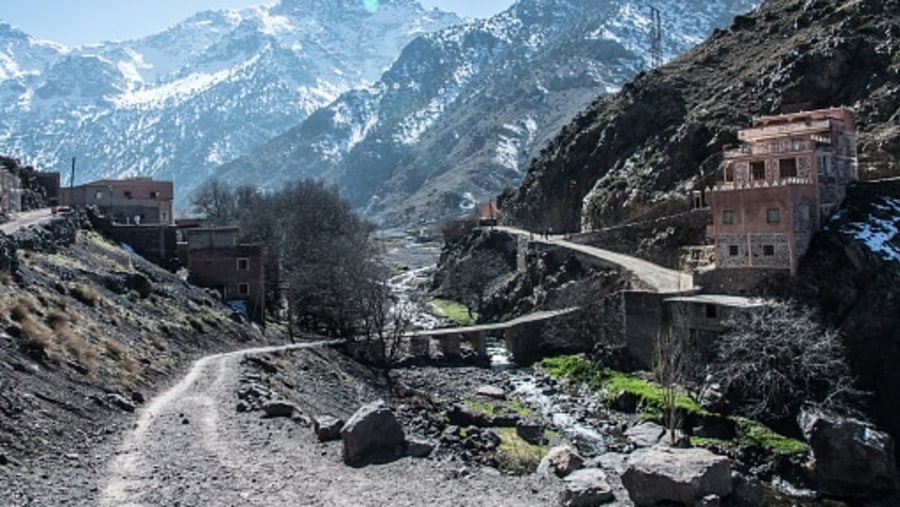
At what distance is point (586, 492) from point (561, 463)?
248 cm

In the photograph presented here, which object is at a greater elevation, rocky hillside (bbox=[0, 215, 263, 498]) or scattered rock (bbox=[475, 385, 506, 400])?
rocky hillside (bbox=[0, 215, 263, 498])

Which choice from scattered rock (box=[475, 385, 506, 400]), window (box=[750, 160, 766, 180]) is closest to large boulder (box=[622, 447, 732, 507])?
scattered rock (box=[475, 385, 506, 400])

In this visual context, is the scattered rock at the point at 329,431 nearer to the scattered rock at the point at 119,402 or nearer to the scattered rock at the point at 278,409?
the scattered rock at the point at 278,409

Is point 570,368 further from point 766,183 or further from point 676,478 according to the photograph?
point 676,478

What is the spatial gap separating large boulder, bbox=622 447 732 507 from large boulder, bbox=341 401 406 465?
20.8 feet

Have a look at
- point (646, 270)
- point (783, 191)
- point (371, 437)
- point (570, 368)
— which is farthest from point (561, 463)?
point (646, 270)

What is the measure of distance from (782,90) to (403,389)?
47.9 meters

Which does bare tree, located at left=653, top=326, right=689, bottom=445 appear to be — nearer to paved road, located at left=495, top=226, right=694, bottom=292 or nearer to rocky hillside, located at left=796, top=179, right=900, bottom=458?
paved road, located at left=495, top=226, right=694, bottom=292

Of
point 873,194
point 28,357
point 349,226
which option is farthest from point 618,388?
point 349,226

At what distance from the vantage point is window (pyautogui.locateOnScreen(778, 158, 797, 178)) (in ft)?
171

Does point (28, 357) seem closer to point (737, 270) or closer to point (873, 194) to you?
point (737, 270)

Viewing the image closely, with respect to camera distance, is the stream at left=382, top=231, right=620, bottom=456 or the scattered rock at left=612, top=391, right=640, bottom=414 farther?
the scattered rock at left=612, top=391, right=640, bottom=414

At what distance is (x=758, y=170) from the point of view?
5531 cm

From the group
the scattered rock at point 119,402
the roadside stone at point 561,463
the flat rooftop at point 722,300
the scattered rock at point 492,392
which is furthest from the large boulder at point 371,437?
the flat rooftop at point 722,300
